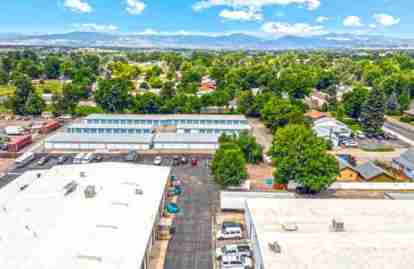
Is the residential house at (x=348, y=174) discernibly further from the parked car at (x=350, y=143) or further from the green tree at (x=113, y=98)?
the green tree at (x=113, y=98)

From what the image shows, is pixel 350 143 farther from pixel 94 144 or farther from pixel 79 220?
pixel 79 220

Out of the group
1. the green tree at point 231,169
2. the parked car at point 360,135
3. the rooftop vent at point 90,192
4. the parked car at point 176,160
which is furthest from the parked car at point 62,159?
the parked car at point 360,135

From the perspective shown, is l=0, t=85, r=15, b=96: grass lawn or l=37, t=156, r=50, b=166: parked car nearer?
l=37, t=156, r=50, b=166: parked car

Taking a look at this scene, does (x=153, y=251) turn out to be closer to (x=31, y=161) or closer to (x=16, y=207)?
(x=16, y=207)

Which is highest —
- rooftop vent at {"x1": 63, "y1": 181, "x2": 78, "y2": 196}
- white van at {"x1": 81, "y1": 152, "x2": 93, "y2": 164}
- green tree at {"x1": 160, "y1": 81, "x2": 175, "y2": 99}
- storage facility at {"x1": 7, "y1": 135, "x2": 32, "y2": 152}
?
green tree at {"x1": 160, "y1": 81, "x2": 175, "y2": 99}

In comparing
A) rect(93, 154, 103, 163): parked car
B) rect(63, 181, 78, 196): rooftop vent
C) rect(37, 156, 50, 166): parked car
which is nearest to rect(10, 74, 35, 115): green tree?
rect(37, 156, 50, 166): parked car

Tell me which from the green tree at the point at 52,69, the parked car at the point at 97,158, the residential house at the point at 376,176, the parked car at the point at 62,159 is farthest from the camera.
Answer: the green tree at the point at 52,69

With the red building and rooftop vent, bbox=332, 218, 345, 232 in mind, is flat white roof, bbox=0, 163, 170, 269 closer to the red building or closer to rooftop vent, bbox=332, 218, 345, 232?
rooftop vent, bbox=332, 218, 345, 232
